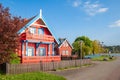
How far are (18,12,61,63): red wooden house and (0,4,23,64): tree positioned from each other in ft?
40.3

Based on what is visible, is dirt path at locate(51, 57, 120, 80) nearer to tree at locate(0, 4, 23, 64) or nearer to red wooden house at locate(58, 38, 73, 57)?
tree at locate(0, 4, 23, 64)

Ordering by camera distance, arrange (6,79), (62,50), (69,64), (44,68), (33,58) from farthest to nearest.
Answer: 1. (62,50)
2. (69,64)
3. (33,58)
4. (44,68)
5. (6,79)

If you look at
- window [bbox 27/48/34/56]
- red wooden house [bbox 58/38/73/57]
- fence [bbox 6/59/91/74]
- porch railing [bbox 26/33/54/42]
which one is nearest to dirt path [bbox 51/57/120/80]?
fence [bbox 6/59/91/74]

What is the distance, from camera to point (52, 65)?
100ft

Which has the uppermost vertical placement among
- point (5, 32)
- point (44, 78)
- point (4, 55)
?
point (5, 32)

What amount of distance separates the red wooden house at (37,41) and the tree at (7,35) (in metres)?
12.3

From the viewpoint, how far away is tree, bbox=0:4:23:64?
63.8 feet

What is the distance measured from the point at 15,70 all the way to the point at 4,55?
4.57 m

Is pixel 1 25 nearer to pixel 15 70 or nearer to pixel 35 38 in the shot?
pixel 15 70

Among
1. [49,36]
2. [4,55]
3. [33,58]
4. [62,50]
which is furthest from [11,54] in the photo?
[62,50]

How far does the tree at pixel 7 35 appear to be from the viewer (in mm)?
19438

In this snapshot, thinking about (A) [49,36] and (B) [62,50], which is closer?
(A) [49,36]

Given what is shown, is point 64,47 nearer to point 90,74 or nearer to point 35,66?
point 35,66

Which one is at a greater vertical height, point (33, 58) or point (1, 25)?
point (1, 25)
